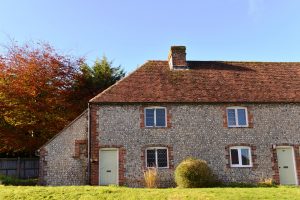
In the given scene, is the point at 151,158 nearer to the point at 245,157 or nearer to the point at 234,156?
the point at 234,156

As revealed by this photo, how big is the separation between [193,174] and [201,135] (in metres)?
3.27

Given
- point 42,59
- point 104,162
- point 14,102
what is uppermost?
point 42,59

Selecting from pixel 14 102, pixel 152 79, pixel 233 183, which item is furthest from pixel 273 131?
pixel 14 102

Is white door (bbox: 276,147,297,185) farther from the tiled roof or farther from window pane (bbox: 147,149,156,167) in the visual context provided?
window pane (bbox: 147,149,156,167)

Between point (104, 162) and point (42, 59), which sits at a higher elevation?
point (42, 59)

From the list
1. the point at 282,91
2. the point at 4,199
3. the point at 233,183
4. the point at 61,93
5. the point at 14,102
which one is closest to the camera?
the point at 4,199

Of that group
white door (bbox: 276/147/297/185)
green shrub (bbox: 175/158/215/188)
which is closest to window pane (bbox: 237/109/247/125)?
white door (bbox: 276/147/297/185)

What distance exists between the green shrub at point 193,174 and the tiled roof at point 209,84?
14.0ft

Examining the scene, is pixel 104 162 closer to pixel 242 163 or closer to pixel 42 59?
pixel 242 163

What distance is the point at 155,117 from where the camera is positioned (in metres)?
21.2

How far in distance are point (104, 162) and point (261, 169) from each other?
9.22m

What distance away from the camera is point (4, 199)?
1457 cm

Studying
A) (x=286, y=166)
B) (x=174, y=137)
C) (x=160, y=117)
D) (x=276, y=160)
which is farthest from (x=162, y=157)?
(x=286, y=166)

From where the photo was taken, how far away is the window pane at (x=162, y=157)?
67.1 feet
